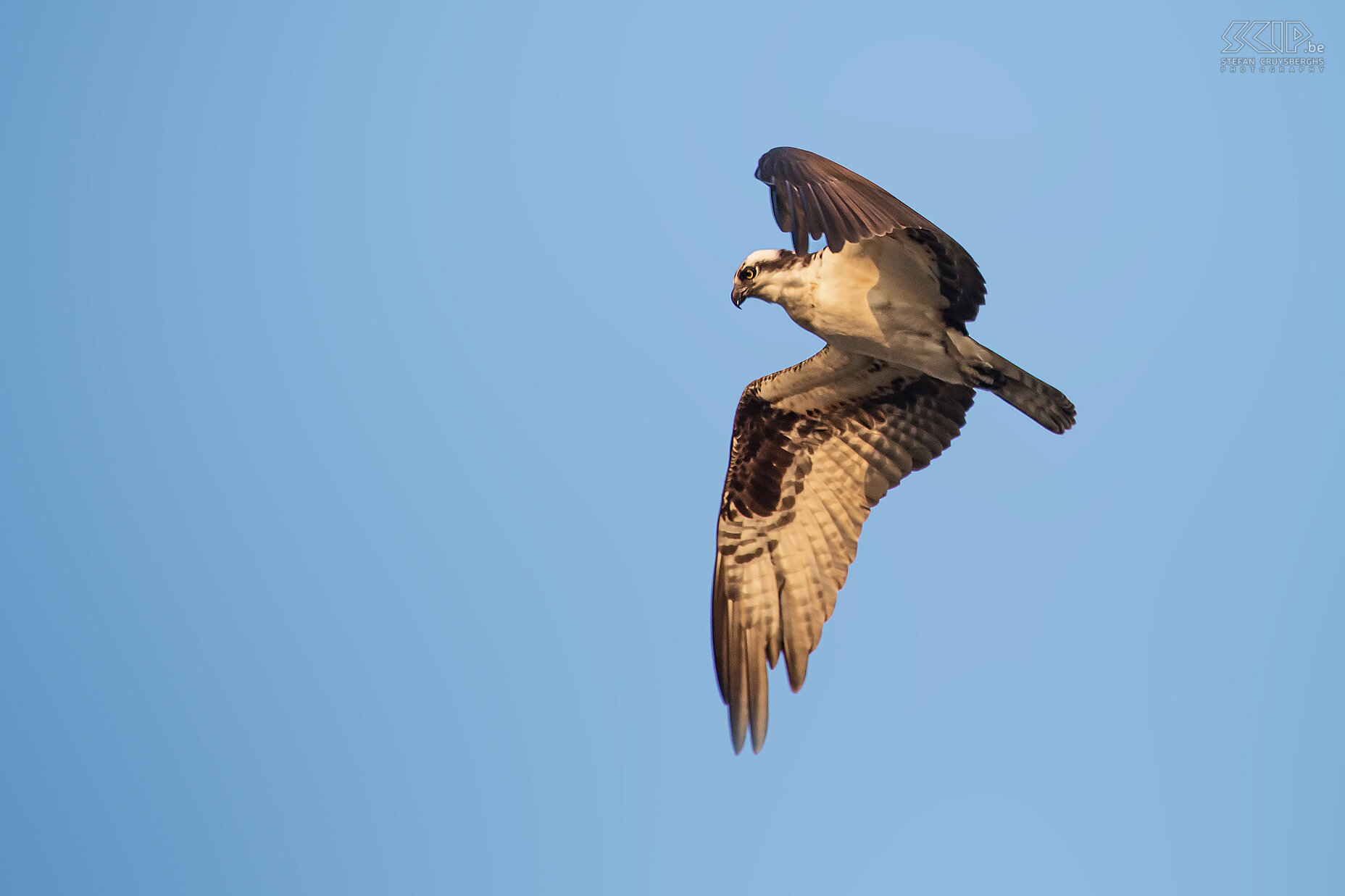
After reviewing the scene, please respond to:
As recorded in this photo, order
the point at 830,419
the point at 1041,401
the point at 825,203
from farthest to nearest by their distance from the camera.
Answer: the point at 830,419
the point at 1041,401
the point at 825,203

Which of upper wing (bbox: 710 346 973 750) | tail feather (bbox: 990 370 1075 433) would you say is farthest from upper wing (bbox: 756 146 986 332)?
upper wing (bbox: 710 346 973 750)

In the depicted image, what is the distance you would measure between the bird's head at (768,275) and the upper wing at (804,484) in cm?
74

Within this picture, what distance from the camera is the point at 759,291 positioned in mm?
6074

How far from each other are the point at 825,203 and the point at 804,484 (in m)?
2.68

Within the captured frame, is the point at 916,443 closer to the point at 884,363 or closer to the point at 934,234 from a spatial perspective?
the point at 884,363

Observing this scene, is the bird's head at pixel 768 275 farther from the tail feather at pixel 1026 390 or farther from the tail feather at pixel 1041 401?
the tail feather at pixel 1041 401

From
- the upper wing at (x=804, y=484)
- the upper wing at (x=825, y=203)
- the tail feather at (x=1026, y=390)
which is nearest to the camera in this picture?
the upper wing at (x=825, y=203)

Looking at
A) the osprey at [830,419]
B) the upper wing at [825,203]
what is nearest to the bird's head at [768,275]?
the osprey at [830,419]

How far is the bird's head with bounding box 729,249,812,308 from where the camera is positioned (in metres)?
6.01

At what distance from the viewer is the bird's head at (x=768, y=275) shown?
6.01 m

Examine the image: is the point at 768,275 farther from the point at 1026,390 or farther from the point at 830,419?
the point at 1026,390

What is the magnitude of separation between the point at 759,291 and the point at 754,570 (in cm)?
173

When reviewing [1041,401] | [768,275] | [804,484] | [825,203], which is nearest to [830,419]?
[804,484]

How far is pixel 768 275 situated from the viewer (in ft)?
19.9
